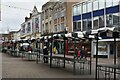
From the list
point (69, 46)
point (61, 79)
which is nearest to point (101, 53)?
point (69, 46)

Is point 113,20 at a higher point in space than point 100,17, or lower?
lower

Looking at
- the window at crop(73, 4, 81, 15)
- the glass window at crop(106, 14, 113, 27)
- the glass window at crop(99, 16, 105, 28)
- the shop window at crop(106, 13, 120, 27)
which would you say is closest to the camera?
the shop window at crop(106, 13, 120, 27)

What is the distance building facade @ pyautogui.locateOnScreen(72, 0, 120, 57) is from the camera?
45.8 metres

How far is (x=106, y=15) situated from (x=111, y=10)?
1614 mm

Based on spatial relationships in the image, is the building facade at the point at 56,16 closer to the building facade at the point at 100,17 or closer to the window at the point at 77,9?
the window at the point at 77,9

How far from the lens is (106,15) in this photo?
47.8 m

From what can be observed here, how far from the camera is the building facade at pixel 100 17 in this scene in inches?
1804

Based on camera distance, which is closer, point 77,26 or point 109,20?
point 109,20

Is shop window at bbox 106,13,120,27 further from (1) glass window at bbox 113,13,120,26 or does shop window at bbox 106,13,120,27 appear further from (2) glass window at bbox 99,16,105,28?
(2) glass window at bbox 99,16,105,28

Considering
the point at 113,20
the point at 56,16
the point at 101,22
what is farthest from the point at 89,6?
the point at 56,16

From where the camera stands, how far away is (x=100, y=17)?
50.0m

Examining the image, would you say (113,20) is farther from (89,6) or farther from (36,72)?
(36,72)

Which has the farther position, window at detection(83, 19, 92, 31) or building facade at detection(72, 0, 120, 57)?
window at detection(83, 19, 92, 31)

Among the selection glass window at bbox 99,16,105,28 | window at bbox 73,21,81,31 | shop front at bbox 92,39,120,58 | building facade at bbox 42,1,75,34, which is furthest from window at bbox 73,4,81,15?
shop front at bbox 92,39,120,58
